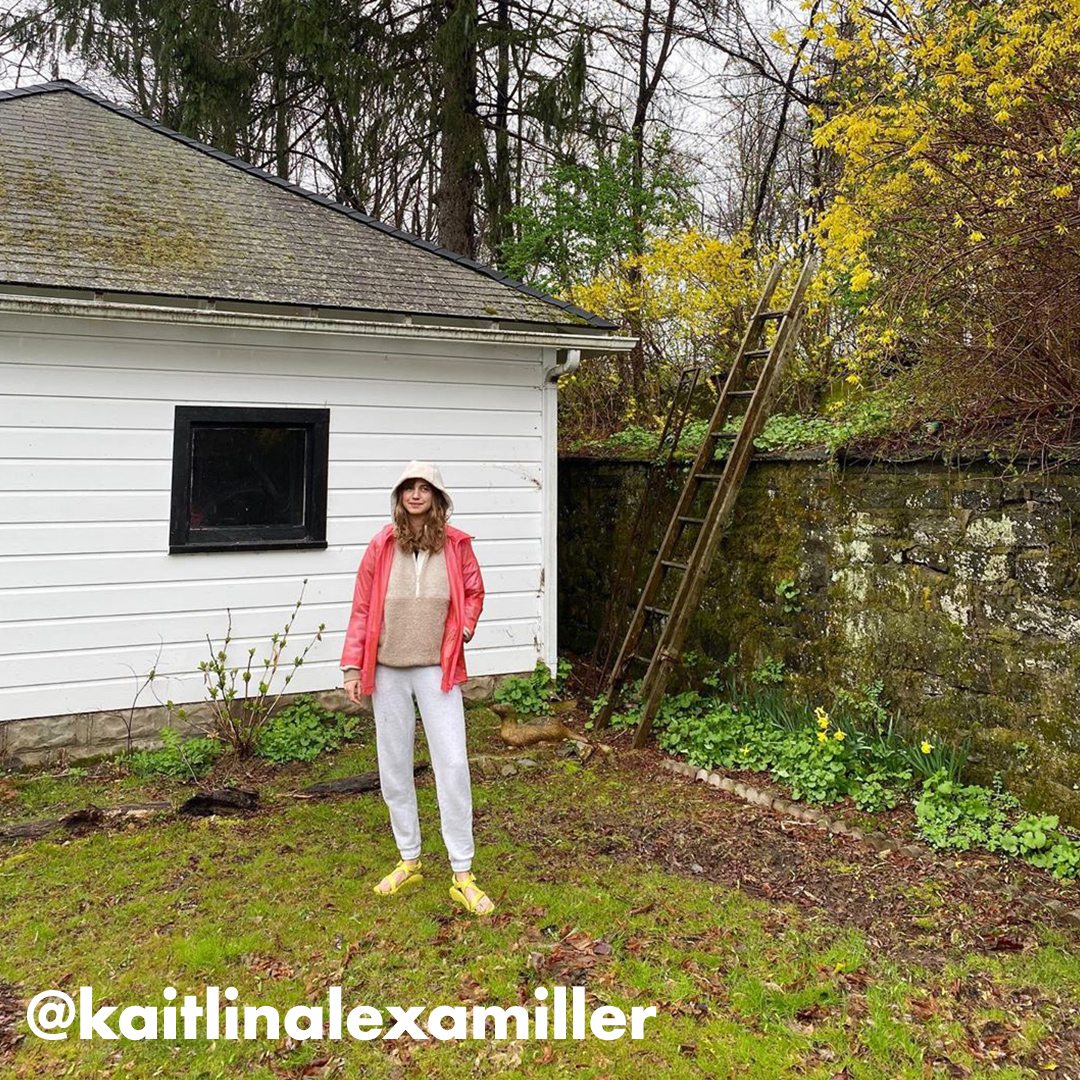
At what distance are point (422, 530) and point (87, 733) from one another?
3386mm

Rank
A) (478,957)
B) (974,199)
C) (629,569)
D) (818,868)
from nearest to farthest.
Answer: (478,957) → (818,868) → (974,199) → (629,569)

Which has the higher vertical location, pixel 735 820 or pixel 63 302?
pixel 63 302

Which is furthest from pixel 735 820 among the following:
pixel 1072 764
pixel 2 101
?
pixel 2 101

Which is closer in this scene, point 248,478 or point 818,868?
point 818,868

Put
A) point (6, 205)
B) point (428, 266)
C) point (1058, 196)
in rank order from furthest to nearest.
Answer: point (428, 266) → point (6, 205) → point (1058, 196)

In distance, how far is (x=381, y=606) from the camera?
3.66m

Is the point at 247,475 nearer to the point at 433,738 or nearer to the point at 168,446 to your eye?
the point at 168,446

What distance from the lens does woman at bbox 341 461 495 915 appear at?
363 centimetres

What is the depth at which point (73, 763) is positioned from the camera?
5508 millimetres

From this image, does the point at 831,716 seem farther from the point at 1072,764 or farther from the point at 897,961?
the point at 897,961

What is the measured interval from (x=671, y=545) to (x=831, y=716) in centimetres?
171

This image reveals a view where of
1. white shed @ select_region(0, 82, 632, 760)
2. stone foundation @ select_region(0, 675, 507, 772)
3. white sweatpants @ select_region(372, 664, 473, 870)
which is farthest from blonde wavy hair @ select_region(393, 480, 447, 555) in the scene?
stone foundation @ select_region(0, 675, 507, 772)

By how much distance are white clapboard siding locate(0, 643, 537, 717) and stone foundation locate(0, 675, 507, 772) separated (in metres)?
0.05

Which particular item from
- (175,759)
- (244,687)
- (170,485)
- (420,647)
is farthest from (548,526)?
(420,647)
